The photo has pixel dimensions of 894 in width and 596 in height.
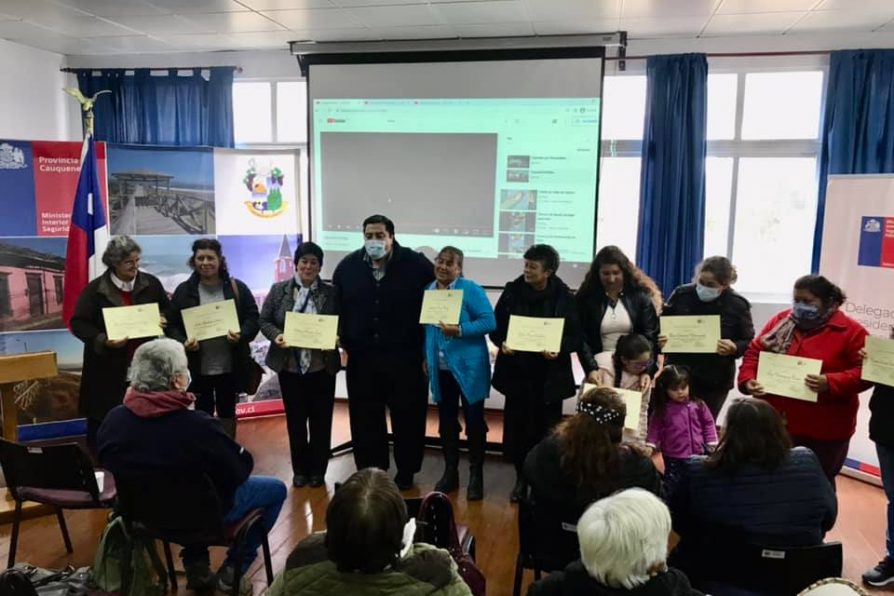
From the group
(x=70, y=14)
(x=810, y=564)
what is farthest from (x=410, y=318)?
(x=70, y=14)

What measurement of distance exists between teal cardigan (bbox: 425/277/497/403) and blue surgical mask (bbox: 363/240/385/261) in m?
0.35

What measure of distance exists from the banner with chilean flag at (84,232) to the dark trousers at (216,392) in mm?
1095

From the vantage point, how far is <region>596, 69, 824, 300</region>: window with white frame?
5.03 meters

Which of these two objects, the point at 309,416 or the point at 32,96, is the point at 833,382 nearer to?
the point at 309,416

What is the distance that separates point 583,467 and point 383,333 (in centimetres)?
188

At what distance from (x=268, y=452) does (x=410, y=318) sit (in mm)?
1703

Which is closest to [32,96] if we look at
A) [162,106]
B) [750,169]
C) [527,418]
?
[162,106]

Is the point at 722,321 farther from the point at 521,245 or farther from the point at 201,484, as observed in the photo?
the point at 201,484

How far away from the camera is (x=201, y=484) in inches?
87.6

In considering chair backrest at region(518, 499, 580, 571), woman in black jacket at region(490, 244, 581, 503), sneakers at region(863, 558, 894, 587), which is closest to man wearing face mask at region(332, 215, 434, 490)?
woman in black jacket at region(490, 244, 581, 503)

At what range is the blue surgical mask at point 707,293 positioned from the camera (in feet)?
10.8

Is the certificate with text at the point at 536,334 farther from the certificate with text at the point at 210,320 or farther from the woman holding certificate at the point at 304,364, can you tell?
the certificate with text at the point at 210,320

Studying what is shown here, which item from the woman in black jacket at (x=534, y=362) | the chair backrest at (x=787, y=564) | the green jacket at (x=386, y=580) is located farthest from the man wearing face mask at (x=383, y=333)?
the green jacket at (x=386, y=580)

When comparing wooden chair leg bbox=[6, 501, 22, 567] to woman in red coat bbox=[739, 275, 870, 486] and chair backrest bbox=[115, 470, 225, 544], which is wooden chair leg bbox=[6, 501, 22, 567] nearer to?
chair backrest bbox=[115, 470, 225, 544]
